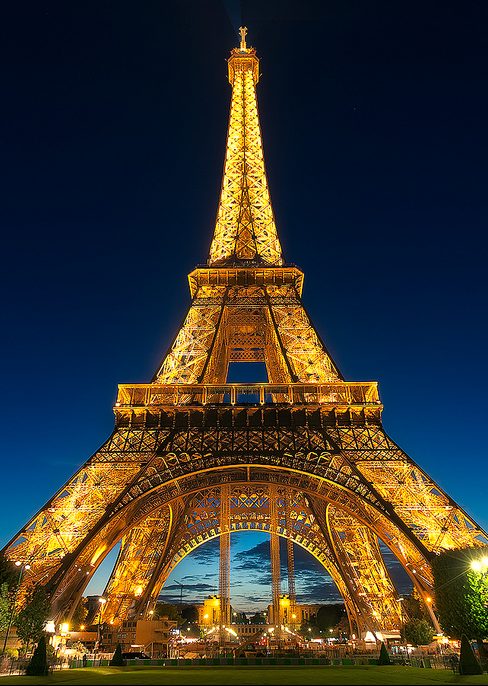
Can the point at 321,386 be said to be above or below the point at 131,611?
above

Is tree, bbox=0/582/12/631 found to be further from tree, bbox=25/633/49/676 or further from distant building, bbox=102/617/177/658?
distant building, bbox=102/617/177/658

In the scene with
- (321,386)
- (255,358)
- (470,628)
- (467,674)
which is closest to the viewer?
(467,674)

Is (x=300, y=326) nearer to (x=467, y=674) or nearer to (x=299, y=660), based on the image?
(x=299, y=660)

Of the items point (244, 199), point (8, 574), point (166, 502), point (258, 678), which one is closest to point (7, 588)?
point (8, 574)

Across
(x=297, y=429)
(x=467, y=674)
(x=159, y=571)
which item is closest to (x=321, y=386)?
(x=297, y=429)

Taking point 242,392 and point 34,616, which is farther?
point 242,392

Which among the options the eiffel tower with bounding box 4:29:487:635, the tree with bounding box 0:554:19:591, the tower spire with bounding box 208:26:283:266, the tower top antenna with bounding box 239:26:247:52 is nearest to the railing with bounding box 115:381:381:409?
the eiffel tower with bounding box 4:29:487:635

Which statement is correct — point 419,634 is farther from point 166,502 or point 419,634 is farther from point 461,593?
point 166,502
